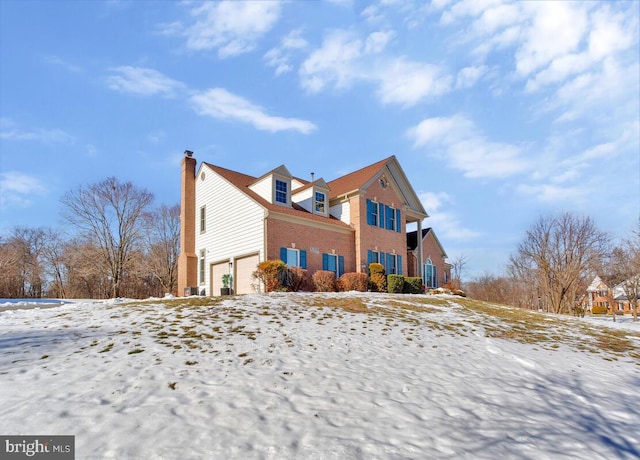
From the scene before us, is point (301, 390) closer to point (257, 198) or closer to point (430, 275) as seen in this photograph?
point (257, 198)

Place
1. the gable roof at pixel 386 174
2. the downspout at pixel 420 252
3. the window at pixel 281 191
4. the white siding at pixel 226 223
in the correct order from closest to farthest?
the white siding at pixel 226 223, the window at pixel 281 191, the gable roof at pixel 386 174, the downspout at pixel 420 252

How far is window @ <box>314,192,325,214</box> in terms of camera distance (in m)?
23.3

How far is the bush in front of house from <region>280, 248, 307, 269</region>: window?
4398 mm

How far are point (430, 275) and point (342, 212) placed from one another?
34.7 feet

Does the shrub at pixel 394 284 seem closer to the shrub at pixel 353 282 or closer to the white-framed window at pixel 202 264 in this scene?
the shrub at pixel 353 282

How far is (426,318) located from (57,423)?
10570mm

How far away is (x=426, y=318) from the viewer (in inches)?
507

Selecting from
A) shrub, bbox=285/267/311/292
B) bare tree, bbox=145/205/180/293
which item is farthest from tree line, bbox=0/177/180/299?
shrub, bbox=285/267/311/292

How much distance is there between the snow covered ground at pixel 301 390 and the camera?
4.45 meters

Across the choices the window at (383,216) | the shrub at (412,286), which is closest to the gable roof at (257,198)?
the window at (383,216)

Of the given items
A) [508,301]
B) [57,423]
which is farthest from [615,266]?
[57,423]

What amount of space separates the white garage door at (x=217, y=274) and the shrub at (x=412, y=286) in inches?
412

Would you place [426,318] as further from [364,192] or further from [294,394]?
[364,192]

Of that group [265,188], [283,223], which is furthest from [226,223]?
[283,223]
